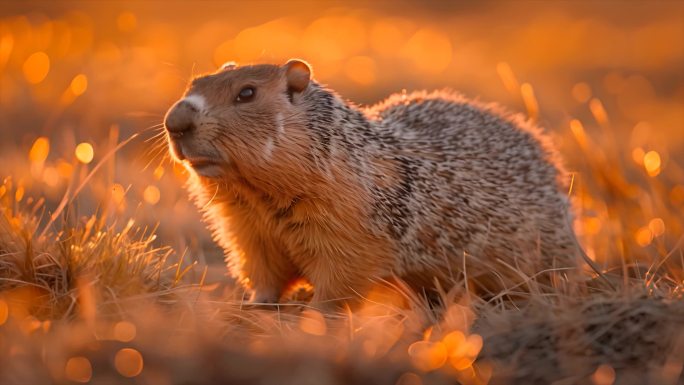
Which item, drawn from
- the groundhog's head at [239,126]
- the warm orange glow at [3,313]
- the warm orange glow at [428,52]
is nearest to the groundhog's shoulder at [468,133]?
the groundhog's head at [239,126]

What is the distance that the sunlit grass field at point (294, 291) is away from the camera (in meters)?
3.87

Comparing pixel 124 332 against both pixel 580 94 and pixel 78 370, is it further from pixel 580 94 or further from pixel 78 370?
pixel 580 94

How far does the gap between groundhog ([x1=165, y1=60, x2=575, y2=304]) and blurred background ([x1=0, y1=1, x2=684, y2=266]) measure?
20.4 inches

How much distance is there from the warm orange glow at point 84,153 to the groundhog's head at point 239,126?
0.84 metres

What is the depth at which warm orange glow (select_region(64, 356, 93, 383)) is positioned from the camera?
3.62 meters

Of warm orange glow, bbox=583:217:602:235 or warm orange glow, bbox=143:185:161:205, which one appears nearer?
warm orange glow, bbox=143:185:161:205

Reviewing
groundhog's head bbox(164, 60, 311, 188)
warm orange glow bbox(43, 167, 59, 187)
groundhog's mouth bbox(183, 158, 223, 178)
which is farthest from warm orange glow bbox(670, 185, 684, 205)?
warm orange glow bbox(43, 167, 59, 187)

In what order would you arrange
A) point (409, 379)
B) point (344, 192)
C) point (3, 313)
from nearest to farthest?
point (409, 379), point (3, 313), point (344, 192)

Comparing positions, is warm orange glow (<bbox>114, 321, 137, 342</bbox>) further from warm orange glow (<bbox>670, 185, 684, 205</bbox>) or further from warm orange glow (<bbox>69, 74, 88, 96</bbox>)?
warm orange glow (<bbox>670, 185, 684, 205</bbox>)

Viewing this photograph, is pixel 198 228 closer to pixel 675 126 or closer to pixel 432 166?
pixel 432 166

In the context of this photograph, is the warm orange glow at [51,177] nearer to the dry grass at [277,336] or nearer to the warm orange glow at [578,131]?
the dry grass at [277,336]

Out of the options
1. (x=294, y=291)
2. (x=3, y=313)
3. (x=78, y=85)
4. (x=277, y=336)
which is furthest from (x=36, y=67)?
(x=277, y=336)

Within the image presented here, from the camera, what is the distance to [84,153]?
21.5 feet

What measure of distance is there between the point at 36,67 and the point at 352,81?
502cm
